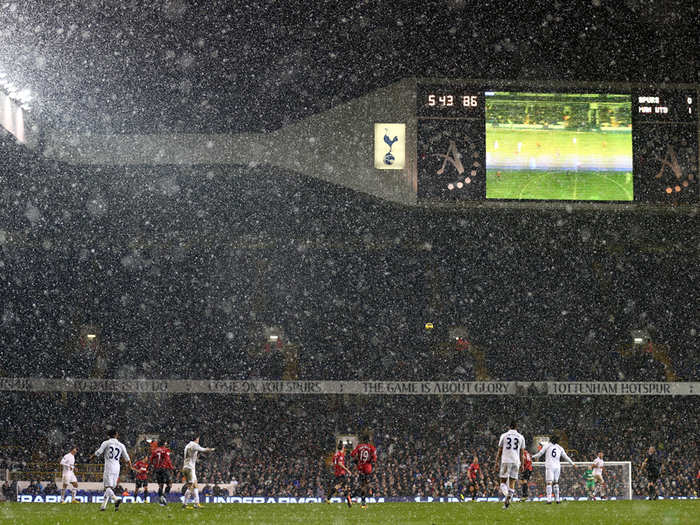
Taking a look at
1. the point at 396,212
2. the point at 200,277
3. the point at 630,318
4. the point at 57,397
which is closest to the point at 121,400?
the point at 57,397

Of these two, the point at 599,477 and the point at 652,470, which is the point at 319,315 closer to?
the point at 599,477

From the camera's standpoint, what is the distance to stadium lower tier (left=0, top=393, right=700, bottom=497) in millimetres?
29938

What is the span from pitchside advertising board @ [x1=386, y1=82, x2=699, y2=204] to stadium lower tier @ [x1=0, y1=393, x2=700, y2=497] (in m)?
10.1

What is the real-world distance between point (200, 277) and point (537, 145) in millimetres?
A: 17847

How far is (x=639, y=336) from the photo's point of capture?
121 ft

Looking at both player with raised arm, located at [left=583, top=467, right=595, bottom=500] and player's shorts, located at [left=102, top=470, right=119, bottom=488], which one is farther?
player with raised arm, located at [left=583, top=467, right=595, bottom=500]

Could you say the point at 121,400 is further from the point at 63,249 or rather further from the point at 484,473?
the point at 484,473

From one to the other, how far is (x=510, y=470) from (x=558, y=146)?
1073 cm

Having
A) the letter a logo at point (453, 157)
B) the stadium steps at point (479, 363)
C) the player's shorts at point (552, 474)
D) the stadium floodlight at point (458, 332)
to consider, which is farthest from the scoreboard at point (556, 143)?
the stadium floodlight at point (458, 332)

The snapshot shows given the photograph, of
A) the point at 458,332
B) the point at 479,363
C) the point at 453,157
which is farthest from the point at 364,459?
the point at 458,332

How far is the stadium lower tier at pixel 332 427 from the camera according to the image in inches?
1179

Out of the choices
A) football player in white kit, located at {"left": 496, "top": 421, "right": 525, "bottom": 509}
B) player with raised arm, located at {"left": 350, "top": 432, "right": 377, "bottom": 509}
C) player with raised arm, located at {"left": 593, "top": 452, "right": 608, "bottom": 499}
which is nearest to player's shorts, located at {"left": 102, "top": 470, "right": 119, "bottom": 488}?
player with raised arm, located at {"left": 350, "top": 432, "right": 377, "bottom": 509}

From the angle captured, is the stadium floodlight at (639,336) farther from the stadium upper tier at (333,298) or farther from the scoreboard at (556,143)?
the scoreboard at (556,143)

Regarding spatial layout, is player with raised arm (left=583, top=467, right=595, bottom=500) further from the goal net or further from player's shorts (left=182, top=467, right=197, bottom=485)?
player's shorts (left=182, top=467, right=197, bottom=485)
